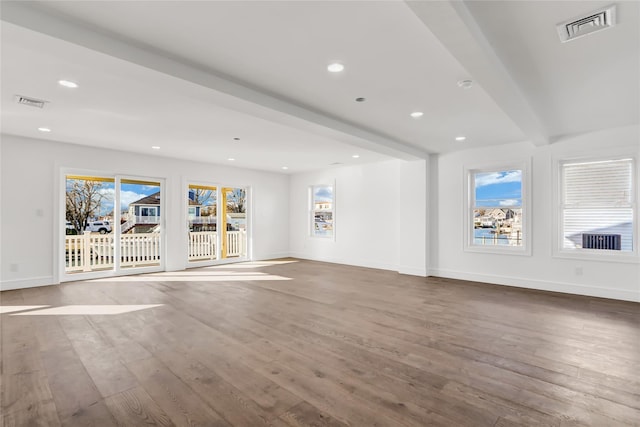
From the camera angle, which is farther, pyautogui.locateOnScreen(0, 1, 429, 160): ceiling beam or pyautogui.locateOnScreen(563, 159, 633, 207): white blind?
pyautogui.locateOnScreen(563, 159, 633, 207): white blind

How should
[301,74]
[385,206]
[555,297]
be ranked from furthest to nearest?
1. [385,206]
2. [555,297]
3. [301,74]

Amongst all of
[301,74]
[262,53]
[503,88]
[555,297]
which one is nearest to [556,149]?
[555,297]

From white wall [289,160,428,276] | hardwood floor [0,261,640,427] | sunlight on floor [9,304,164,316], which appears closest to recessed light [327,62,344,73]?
hardwood floor [0,261,640,427]

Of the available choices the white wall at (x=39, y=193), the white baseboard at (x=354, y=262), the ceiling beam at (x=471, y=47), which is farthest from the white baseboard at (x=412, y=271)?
the white wall at (x=39, y=193)

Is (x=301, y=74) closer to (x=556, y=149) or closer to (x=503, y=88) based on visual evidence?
(x=503, y=88)

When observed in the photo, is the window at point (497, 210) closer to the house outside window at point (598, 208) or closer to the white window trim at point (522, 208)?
the white window trim at point (522, 208)

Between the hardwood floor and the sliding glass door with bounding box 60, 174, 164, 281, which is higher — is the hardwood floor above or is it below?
below

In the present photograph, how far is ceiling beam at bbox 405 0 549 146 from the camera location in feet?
5.70

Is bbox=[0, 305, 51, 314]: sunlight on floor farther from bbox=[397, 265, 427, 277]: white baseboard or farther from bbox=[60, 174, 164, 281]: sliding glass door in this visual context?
bbox=[397, 265, 427, 277]: white baseboard

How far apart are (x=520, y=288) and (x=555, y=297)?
0.59 meters

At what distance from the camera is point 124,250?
6.46 m

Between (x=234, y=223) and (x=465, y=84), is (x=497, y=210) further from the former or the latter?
(x=234, y=223)

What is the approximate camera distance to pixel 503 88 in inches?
110

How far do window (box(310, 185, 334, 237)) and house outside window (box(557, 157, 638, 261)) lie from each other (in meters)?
4.97
